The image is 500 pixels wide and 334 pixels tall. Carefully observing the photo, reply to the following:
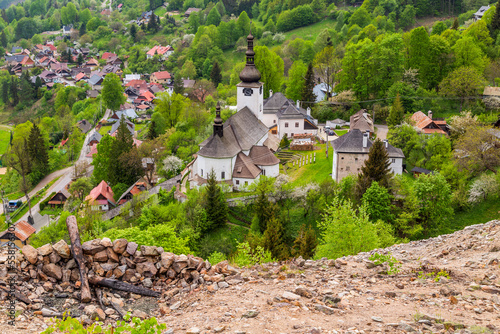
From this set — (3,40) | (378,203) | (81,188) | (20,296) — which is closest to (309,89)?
(81,188)

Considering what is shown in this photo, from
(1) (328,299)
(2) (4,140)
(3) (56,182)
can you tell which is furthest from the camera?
(2) (4,140)

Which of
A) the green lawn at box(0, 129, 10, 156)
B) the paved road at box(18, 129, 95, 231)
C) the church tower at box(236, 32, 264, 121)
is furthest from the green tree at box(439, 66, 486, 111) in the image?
the green lawn at box(0, 129, 10, 156)

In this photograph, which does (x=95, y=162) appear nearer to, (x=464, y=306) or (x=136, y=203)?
(x=136, y=203)

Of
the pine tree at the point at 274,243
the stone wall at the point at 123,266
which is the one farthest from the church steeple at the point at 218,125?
the stone wall at the point at 123,266

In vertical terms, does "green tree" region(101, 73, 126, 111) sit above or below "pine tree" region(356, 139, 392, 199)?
above

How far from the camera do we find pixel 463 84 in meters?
53.5

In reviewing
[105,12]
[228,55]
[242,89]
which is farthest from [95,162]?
[105,12]

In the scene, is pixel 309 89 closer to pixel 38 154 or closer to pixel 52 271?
pixel 38 154

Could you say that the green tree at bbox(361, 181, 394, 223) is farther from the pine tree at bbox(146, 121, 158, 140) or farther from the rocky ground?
the pine tree at bbox(146, 121, 158, 140)

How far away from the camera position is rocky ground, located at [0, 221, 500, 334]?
9.58 m

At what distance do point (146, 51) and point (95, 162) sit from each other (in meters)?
89.7

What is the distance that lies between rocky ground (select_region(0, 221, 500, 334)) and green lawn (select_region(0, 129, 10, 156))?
87532 mm

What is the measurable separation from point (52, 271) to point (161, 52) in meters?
126

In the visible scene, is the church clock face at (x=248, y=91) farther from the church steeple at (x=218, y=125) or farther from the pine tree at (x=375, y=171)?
the pine tree at (x=375, y=171)
